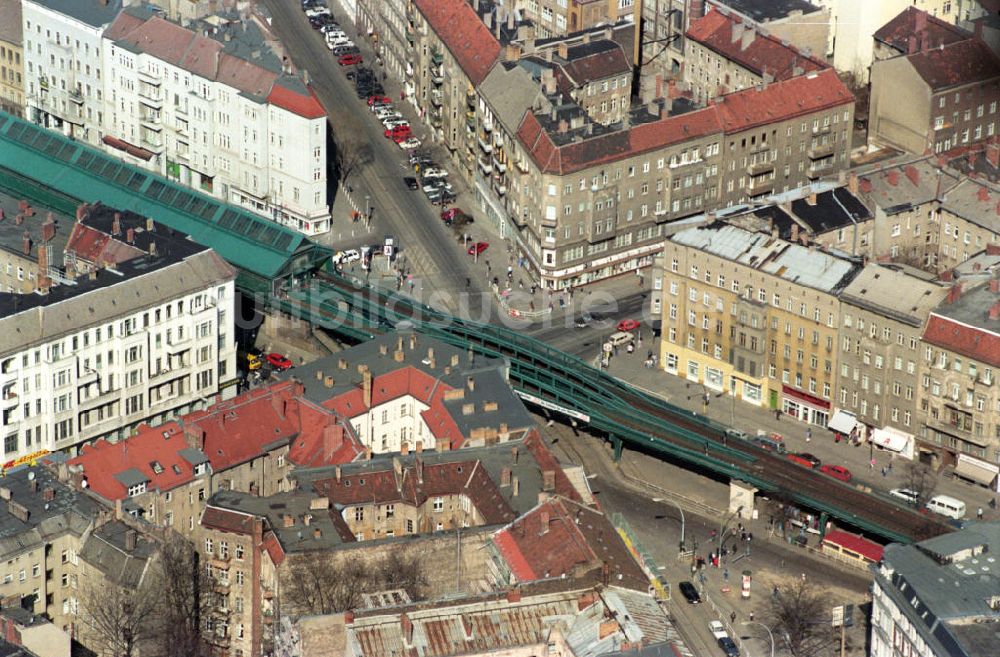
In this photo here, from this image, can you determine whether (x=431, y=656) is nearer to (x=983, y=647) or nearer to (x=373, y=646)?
(x=373, y=646)

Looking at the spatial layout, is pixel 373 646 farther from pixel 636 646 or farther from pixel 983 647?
pixel 983 647

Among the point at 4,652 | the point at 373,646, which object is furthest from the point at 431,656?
the point at 4,652

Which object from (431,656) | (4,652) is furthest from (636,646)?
(4,652)

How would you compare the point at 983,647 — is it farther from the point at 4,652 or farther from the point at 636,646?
the point at 4,652

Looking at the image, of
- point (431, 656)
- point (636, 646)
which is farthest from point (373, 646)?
point (636, 646)

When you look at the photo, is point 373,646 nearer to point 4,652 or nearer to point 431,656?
point 431,656

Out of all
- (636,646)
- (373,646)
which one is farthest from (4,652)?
(636,646)
